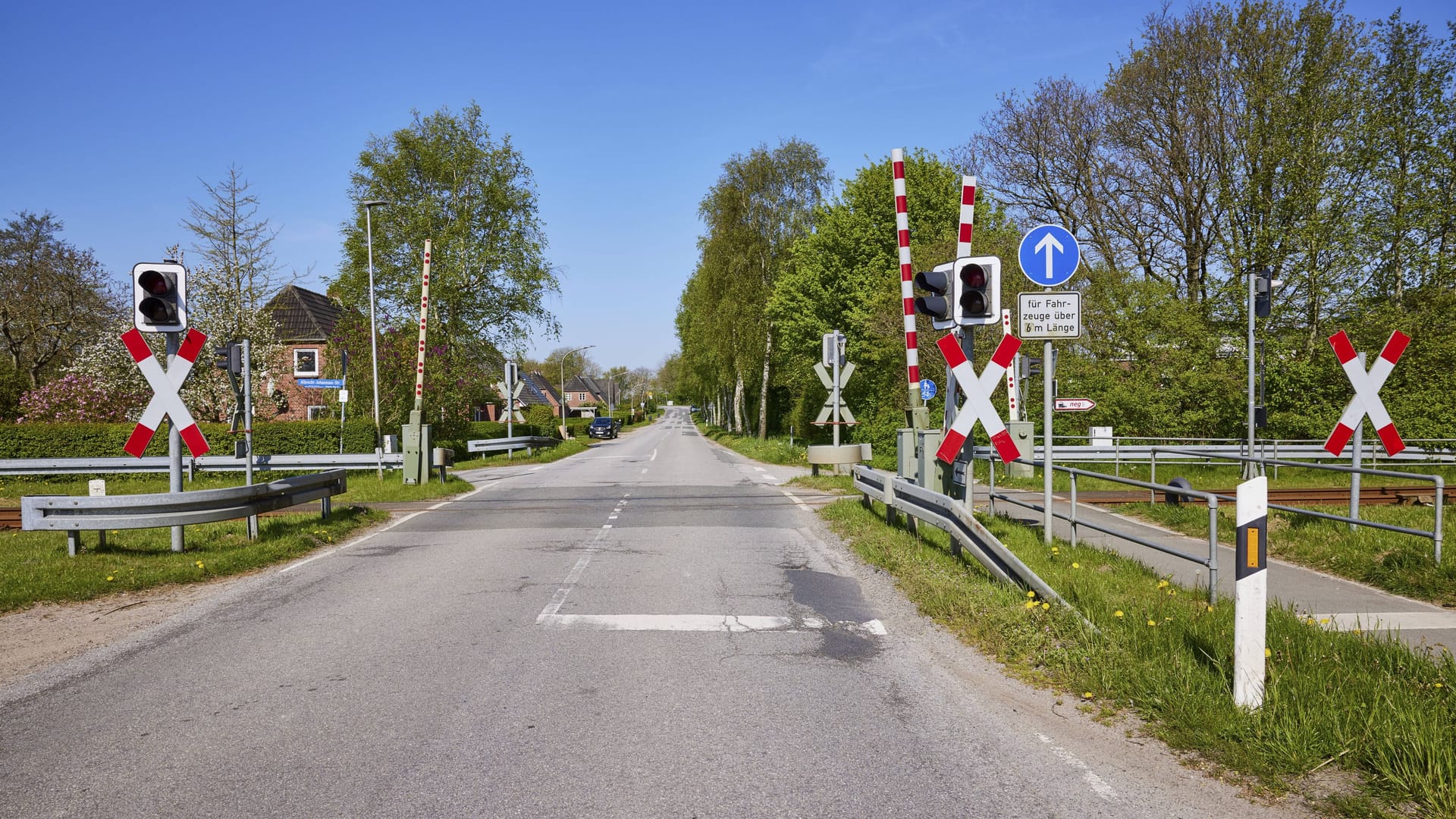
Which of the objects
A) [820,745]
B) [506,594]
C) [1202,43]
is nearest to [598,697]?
[820,745]

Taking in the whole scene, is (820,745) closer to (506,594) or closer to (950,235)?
(506,594)

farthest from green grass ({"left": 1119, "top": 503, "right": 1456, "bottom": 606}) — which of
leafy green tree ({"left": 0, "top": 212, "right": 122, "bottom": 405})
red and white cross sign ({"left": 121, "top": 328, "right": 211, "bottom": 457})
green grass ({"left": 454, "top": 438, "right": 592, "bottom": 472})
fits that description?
leafy green tree ({"left": 0, "top": 212, "right": 122, "bottom": 405})

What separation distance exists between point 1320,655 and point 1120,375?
21703 millimetres

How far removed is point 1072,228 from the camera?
Result: 102ft

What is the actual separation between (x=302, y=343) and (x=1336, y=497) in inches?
1943

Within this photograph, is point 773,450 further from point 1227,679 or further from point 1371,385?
point 1227,679

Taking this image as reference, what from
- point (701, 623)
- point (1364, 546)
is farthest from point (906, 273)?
point (701, 623)

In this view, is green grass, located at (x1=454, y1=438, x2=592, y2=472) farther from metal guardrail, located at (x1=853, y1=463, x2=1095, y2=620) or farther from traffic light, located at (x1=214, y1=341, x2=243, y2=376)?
metal guardrail, located at (x1=853, y1=463, x2=1095, y2=620)

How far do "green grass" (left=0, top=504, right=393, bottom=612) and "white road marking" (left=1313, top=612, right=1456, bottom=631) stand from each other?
9.79 meters

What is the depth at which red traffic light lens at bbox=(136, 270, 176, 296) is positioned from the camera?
903cm

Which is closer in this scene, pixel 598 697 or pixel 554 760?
pixel 554 760

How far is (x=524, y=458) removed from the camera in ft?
112

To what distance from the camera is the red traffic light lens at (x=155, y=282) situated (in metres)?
9.03

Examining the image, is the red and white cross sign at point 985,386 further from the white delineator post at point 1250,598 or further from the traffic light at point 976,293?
the white delineator post at point 1250,598
